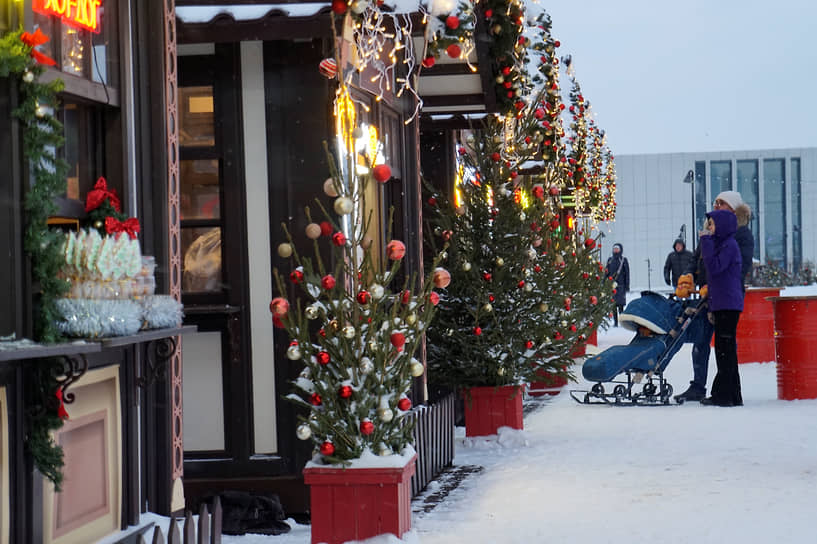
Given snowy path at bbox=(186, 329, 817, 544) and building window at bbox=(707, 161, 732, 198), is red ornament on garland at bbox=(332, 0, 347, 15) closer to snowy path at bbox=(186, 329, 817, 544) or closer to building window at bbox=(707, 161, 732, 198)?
snowy path at bbox=(186, 329, 817, 544)

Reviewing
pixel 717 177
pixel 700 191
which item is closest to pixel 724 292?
pixel 717 177

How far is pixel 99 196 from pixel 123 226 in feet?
0.50

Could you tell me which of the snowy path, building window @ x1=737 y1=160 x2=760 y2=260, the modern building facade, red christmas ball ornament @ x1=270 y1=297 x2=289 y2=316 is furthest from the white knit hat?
building window @ x1=737 y1=160 x2=760 y2=260

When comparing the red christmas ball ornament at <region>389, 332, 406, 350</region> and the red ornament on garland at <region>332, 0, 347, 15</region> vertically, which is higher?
the red ornament on garland at <region>332, 0, 347, 15</region>

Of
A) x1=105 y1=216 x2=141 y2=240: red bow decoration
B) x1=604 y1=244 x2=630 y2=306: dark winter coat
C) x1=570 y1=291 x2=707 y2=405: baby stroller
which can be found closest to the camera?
x1=105 y1=216 x2=141 y2=240: red bow decoration

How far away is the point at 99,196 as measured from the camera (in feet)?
15.7

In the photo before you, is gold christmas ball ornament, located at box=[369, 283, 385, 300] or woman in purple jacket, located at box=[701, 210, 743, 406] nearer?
gold christmas ball ornament, located at box=[369, 283, 385, 300]

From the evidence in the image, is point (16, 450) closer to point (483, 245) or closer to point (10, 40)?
point (10, 40)

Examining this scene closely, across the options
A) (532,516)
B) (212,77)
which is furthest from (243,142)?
(532,516)

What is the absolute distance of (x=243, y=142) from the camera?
7832mm

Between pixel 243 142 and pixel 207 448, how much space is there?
6.58 ft

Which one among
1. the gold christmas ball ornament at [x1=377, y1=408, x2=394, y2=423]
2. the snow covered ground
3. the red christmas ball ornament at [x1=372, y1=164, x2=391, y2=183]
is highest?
the red christmas ball ornament at [x1=372, y1=164, x2=391, y2=183]

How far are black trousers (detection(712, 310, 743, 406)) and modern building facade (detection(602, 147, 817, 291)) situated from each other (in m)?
41.8

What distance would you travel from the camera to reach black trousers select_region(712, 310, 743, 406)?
12.5 meters
